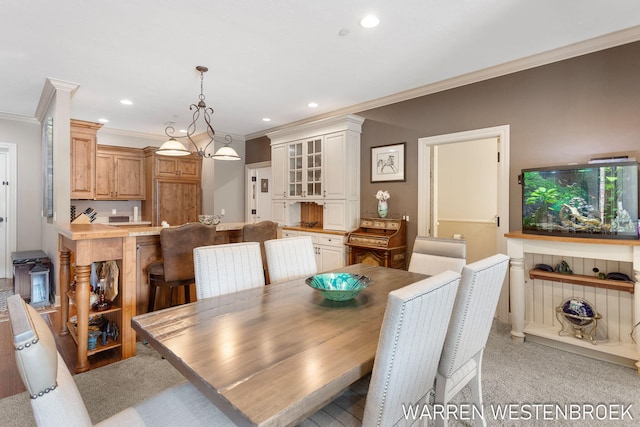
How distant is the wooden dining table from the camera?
891mm

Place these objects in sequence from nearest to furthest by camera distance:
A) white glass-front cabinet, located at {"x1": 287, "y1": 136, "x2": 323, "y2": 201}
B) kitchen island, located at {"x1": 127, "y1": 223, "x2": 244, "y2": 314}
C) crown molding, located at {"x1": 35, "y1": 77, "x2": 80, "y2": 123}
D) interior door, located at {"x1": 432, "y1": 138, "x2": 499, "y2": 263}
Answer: kitchen island, located at {"x1": 127, "y1": 223, "x2": 244, "y2": 314}, crown molding, located at {"x1": 35, "y1": 77, "x2": 80, "y2": 123}, interior door, located at {"x1": 432, "y1": 138, "x2": 499, "y2": 263}, white glass-front cabinet, located at {"x1": 287, "y1": 136, "x2": 323, "y2": 201}

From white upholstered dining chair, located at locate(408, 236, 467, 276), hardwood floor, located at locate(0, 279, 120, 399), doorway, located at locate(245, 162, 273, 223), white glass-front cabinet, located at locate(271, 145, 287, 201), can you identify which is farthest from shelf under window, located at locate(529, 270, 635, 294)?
doorway, located at locate(245, 162, 273, 223)

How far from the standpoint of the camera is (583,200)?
8.04ft

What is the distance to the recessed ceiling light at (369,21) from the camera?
2.36 metres

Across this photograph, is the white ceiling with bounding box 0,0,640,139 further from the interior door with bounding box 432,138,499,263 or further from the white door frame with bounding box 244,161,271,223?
the white door frame with bounding box 244,161,271,223

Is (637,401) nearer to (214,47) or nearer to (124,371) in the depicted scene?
(124,371)

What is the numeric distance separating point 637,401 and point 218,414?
2468 mm

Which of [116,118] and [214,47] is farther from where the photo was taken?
[116,118]

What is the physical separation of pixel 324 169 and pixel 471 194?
7.40 ft

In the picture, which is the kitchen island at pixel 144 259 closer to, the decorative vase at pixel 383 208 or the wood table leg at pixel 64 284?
the wood table leg at pixel 64 284

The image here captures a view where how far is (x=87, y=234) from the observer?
7.23 ft

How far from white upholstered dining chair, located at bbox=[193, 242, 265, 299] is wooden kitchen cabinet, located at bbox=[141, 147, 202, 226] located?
4345 millimetres

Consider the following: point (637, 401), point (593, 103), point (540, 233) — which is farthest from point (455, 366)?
point (593, 103)

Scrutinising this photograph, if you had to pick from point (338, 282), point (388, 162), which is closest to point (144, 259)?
point (338, 282)
